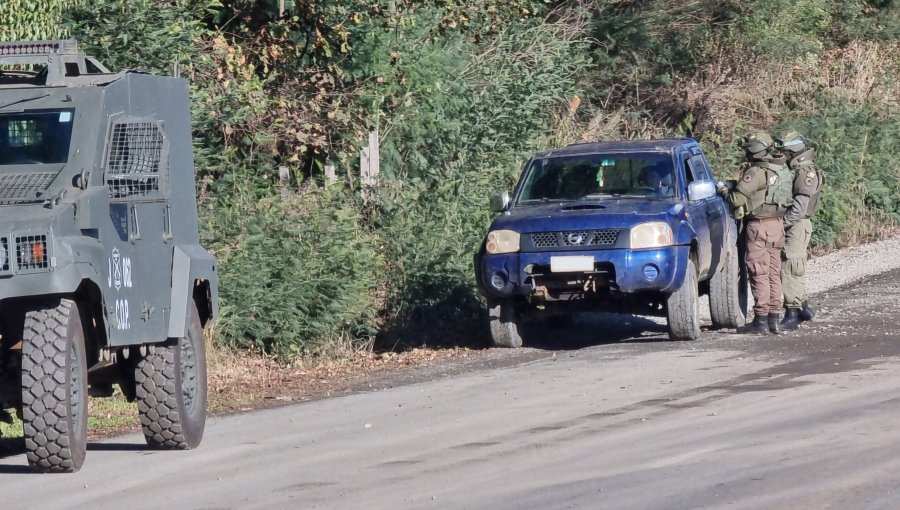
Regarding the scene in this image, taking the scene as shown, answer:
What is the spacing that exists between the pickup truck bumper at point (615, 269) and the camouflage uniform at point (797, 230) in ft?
5.27

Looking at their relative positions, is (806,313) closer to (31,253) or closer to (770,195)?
(770,195)

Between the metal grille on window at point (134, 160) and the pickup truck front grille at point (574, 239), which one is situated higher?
the metal grille on window at point (134, 160)

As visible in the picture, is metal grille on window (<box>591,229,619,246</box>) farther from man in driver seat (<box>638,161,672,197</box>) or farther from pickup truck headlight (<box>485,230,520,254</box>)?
man in driver seat (<box>638,161,672,197</box>)

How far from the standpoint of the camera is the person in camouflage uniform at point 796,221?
551 inches

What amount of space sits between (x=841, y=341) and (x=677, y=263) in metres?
1.68

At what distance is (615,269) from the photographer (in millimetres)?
12703

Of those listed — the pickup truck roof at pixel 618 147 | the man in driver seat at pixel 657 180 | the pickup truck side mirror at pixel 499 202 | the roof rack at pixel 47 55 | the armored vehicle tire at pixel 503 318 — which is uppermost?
the roof rack at pixel 47 55

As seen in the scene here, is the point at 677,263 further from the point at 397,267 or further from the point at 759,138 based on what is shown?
the point at 397,267

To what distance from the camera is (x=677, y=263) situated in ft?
42.1

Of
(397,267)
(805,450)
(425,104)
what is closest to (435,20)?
(425,104)

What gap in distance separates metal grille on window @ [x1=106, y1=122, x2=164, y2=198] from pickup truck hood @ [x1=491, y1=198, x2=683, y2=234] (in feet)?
16.0

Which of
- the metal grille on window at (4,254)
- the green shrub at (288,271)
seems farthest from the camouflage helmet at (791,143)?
the metal grille on window at (4,254)

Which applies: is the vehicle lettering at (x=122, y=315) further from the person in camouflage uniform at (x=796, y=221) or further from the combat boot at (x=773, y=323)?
the person in camouflage uniform at (x=796, y=221)

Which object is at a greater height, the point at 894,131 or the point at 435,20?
the point at 435,20
